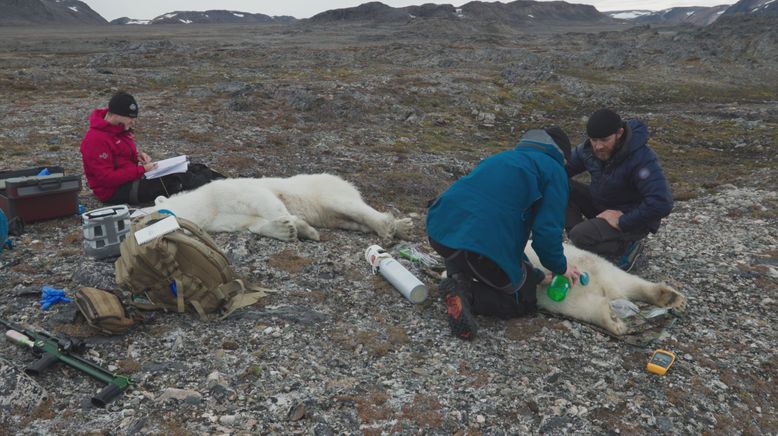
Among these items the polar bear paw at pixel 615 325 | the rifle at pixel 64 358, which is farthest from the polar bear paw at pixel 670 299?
the rifle at pixel 64 358

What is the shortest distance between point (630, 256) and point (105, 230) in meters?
6.00

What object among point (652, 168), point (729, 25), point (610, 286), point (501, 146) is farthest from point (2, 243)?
point (729, 25)

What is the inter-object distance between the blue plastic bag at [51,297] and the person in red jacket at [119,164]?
2686 millimetres

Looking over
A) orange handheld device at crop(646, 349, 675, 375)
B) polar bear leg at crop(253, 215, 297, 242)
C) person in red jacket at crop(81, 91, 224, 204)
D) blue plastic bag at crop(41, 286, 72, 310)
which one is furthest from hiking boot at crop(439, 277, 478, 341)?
person in red jacket at crop(81, 91, 224, 204)

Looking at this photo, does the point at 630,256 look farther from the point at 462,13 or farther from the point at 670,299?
the point at 462,13

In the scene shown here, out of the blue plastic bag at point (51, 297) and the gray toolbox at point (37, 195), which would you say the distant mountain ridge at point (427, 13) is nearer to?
the gray toolbox at point (37, 195)

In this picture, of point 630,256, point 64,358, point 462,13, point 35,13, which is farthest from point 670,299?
point 35,13

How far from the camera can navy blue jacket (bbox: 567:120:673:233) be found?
5.54m

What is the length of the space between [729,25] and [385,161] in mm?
46241

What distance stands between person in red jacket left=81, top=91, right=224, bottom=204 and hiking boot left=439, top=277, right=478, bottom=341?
4.69 m

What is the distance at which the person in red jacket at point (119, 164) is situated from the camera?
21.6ft

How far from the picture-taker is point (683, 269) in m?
6.44

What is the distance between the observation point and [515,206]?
168 inches

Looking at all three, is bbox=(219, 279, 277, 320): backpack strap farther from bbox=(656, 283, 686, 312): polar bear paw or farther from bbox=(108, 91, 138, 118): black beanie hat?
bbox=(656, 283, 686, 312): polar bear paw
